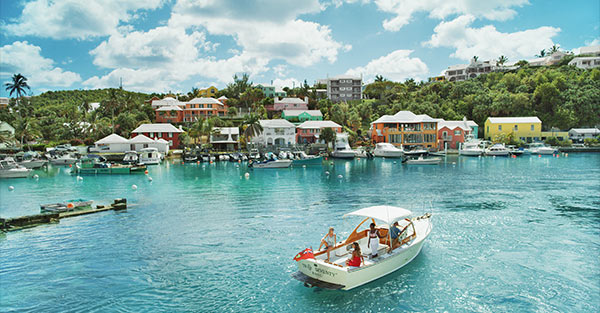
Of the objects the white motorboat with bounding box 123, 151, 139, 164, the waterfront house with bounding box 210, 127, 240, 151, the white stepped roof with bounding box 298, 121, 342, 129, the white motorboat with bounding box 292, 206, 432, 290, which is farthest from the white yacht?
the white motorboat with bounding box 292, 206, 432, 290

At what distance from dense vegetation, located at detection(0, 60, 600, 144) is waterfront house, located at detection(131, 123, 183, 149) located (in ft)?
13.7

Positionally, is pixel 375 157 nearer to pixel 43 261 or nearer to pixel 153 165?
pixel 153 165

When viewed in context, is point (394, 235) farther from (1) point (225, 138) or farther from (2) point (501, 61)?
(2) point (501, 61)

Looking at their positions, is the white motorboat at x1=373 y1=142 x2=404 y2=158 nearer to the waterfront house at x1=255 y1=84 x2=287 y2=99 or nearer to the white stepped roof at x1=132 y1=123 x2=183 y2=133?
the white stepped roof at x1=132 y1=123 x2=183 y2=133

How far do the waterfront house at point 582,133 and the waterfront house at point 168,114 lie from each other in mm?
106696

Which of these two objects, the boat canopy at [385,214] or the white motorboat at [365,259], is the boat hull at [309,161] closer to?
the white motorboat at [365,259]

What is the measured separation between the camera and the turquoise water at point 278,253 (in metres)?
14.2

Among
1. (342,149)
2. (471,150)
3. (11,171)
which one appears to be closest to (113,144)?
(11,171)

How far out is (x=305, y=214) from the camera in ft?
89.3

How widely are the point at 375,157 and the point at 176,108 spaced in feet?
190

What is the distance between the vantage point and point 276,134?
8669 centimetres

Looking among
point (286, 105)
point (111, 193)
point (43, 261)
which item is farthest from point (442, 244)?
point (286, 105)

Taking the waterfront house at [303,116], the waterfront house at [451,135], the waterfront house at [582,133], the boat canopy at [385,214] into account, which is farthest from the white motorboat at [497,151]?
the boat canopy at [385,214]

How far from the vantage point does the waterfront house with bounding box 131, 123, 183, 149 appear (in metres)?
85.4
